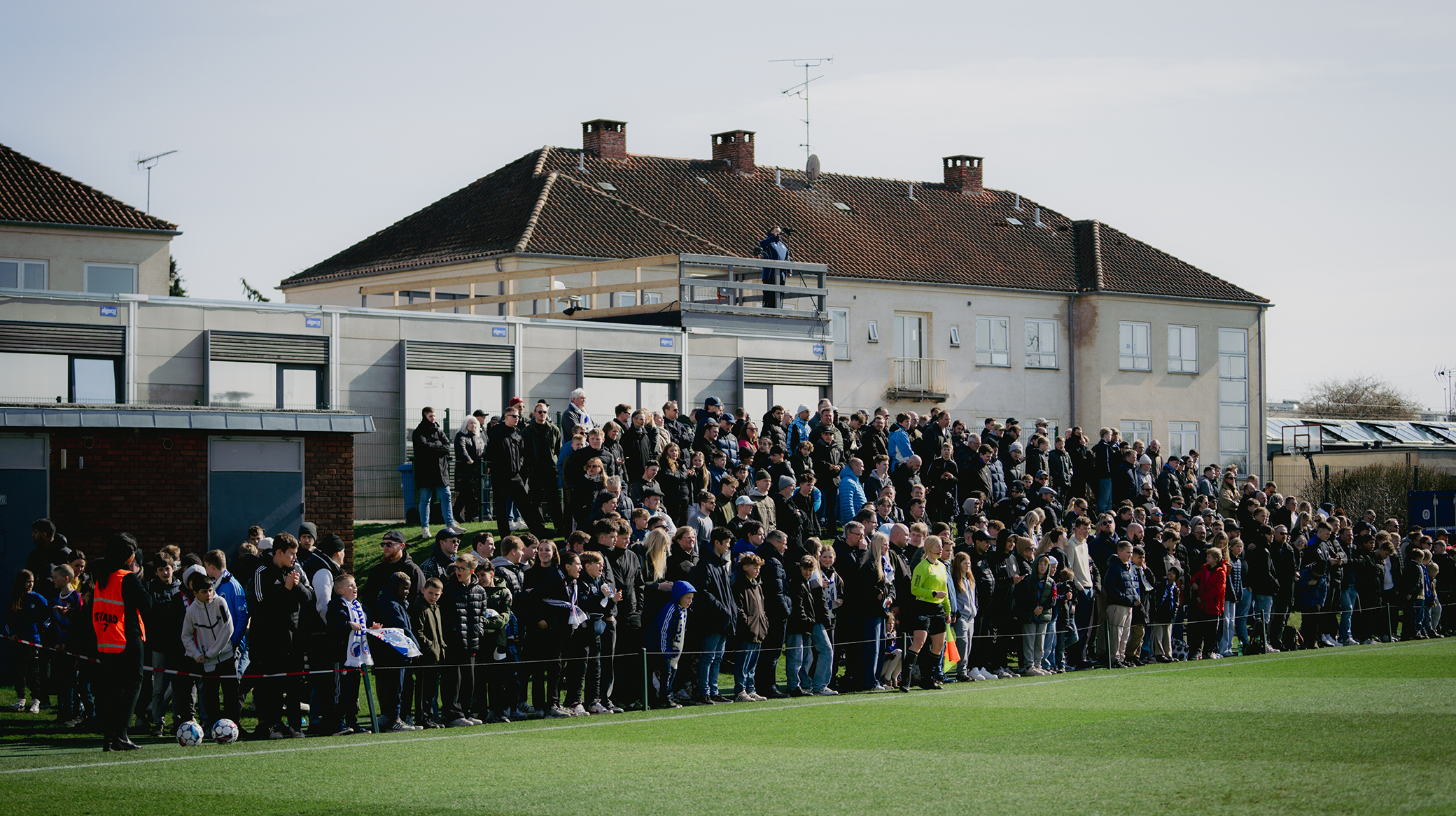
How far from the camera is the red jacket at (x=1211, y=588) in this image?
21.0 m

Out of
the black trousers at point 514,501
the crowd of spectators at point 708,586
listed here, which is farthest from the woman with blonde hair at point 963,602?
the black trousers at point 514,501

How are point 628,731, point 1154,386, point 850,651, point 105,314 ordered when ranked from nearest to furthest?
1. point 628,731
2. point 850,651
3. point 105,314
4. point 1154,386

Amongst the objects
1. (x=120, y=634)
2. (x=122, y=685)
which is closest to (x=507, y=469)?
(x=120, y=634)

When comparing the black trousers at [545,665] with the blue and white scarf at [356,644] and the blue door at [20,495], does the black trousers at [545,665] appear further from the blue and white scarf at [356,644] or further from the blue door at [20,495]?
Result: the blue door at [20,495]

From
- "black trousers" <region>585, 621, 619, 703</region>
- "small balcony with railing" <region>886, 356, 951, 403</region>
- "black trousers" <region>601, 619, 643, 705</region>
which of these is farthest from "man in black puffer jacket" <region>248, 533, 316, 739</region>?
"small balcony with railing" <region>886, 356, 951, 403</region>

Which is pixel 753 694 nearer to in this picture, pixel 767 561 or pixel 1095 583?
pixel 767 561

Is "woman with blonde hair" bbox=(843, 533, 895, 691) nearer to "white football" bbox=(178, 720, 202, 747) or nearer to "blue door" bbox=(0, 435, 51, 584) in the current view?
"white football" bbox=(178, 720, 202, 747)

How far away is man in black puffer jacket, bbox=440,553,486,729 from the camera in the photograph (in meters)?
14.1

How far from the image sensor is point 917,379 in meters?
48.8

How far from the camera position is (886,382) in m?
48.2

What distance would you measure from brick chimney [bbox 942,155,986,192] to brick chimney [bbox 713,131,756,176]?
8767 mm

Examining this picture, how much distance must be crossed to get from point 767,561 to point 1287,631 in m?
10.7

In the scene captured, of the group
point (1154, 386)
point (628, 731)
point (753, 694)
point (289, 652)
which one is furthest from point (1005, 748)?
point (1154, 386)

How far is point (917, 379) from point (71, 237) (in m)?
24.8
